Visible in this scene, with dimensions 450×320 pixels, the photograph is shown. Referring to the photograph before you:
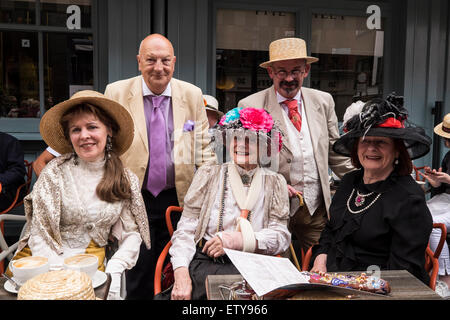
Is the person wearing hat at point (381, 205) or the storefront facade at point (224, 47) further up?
the storefront facade at point (224, 47)

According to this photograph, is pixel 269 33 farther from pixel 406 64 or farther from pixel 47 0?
pixel 47 0

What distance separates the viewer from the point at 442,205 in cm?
360

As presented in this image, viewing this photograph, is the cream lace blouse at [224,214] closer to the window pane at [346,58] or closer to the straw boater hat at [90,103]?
the straw boater hat at [90,103]

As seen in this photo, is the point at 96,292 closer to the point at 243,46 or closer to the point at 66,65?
the point at 66,65

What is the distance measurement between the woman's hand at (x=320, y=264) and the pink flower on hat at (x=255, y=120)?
31.1 inches

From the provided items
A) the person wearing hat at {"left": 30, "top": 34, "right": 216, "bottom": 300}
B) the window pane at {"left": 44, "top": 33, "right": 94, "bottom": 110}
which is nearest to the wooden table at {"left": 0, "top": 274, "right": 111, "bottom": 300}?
the person wearing hat at {"left": 30, "top": 34, "right": 216, "bottom": 300}

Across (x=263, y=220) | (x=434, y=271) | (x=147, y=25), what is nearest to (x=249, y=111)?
(x=263, y=220)

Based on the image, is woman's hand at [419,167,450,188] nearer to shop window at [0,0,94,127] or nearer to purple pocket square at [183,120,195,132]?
purple pocket square at [183,120,195,132]

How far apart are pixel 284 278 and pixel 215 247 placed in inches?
28.2

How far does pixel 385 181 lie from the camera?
2.21 meters

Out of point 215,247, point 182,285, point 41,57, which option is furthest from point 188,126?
point 41,57

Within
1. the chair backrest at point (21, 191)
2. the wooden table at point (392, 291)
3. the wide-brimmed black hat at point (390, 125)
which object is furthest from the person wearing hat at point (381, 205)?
the chair backrest at point (21, 191)

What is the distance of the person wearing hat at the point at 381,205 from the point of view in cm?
202

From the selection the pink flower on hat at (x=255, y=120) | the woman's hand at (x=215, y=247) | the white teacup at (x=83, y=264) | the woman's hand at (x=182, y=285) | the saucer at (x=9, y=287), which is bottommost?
the woman's hand at (x=182, y=285)
